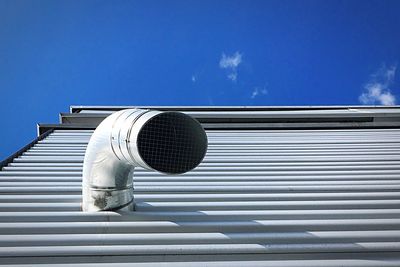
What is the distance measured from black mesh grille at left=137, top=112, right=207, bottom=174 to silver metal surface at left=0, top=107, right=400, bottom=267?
0.51 metres

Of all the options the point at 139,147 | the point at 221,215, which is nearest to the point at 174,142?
the point at 139,147

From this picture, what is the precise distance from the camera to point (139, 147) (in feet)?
5.14

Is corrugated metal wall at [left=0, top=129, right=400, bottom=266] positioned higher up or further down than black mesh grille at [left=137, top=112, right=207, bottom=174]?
further down

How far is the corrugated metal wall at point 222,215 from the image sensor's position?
1.75 meters

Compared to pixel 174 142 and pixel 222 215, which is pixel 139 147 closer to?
pixel 174 142

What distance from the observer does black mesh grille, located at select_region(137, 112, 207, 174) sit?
5.34 ft

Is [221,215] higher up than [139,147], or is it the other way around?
[139,147]

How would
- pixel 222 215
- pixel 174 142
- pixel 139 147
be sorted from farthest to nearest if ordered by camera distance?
pixel 222 215
pixel 174 142
pixel 139 147

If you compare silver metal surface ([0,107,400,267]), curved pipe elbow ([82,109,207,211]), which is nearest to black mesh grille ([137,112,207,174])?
curved pipe elbow ([82,109,207,211])

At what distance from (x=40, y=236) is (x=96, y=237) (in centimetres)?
34

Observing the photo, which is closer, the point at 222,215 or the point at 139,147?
the point at 139,147

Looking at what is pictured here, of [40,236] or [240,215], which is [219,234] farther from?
[40,236]

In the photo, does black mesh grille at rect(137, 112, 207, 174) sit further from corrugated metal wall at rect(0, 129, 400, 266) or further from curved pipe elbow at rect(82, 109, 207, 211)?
corrugated metal wall at rect(0, 129, 400, 266)

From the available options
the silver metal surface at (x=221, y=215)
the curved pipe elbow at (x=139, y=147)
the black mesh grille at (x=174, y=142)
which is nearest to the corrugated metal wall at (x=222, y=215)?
the silver metal surface at (x=221, y=215)
